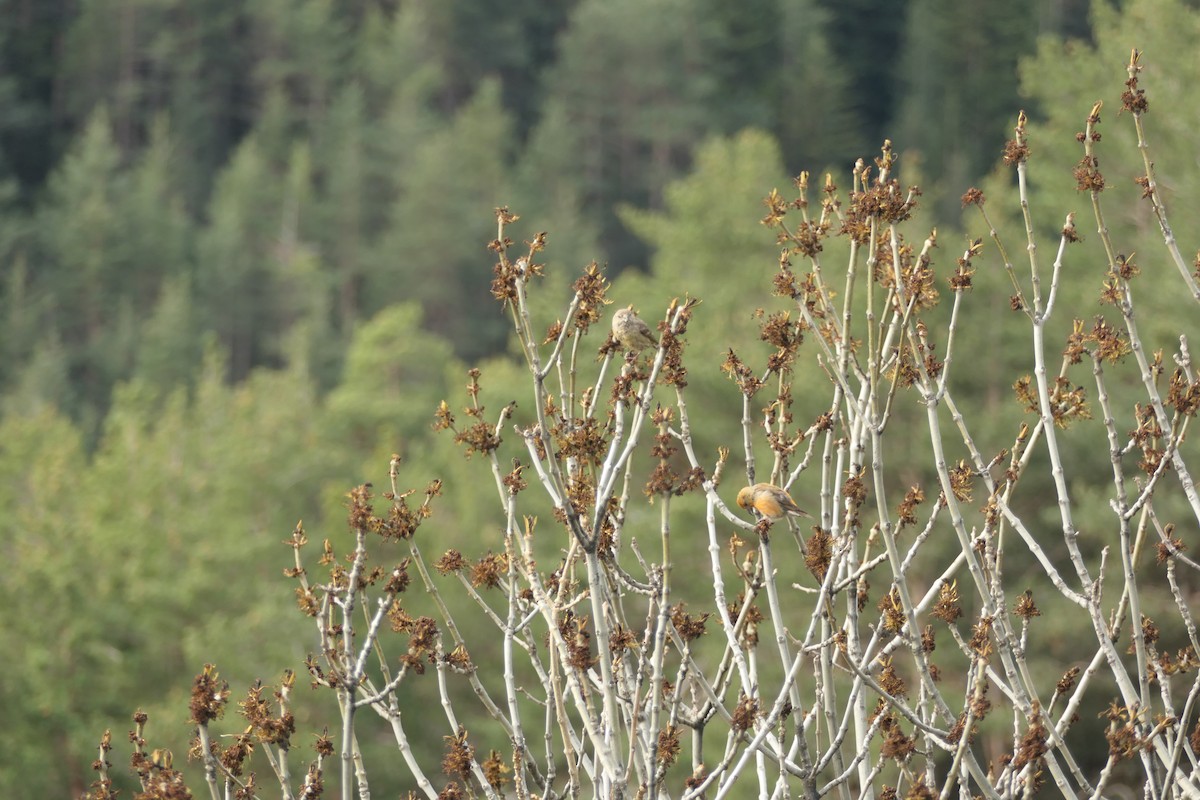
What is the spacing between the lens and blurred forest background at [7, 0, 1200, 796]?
25453 millimetres

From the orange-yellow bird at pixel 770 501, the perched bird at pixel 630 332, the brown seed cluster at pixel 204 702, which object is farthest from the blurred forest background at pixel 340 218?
the brown seed cluster at pixel 204 702

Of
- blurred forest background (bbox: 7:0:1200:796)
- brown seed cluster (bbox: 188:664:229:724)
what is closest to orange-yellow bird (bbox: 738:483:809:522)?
brown seed cluster (bbox: 188:664:229:724)

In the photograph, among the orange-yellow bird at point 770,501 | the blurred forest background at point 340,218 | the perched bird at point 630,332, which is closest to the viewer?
the orange-yellow bird at point 770,501

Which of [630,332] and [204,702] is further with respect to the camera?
[630,332]

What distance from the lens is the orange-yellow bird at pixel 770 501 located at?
138 inches

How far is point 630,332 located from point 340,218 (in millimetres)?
66286

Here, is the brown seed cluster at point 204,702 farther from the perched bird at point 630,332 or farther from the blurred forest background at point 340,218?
the blurred forest background at point 340,218

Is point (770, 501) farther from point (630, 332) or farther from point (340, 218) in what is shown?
point (340, 218)

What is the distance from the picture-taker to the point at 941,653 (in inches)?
759

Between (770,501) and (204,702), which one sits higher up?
(770,501)

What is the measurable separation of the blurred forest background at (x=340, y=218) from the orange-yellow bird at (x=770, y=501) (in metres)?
15.3

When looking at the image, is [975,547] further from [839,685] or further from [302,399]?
[302,399]

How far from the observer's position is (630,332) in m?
3.99

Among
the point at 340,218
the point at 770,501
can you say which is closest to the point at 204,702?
the point at 770,501
